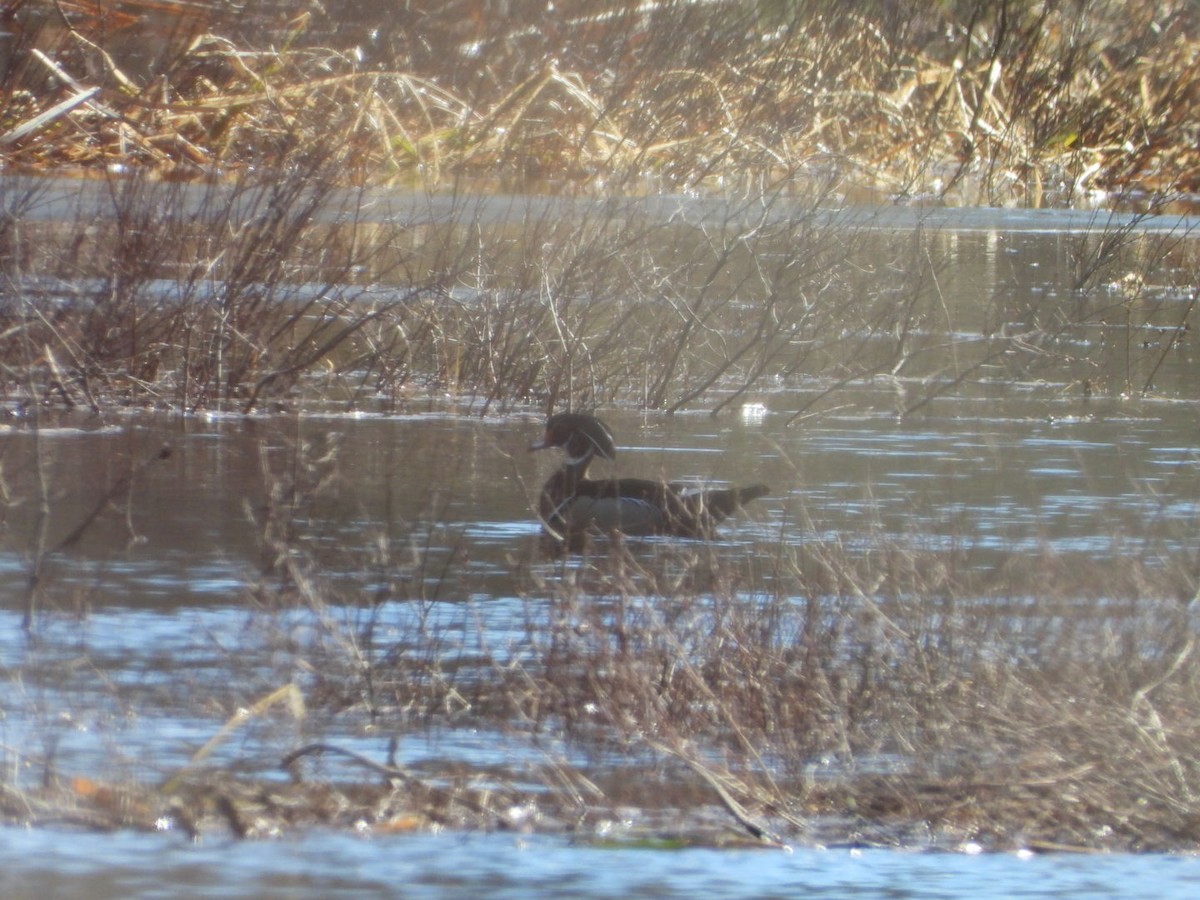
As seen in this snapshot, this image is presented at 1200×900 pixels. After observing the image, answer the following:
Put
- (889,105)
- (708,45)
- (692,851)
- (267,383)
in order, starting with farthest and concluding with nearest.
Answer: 1. (267,383)
2. (889,105)
3. (708,45)
4. (692,851)

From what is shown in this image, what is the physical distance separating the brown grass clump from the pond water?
48.1 inches

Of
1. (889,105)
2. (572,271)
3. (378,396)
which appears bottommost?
(378,396)

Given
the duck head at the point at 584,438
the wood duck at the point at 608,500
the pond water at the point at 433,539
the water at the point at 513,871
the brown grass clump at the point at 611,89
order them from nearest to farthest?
the water at the point at 513,871 < the pond water at the point at 433,539 < the brown grass clump at the point at 611,89 < the wood duck at the point at 608,500 < the duck head at the point at 584,438

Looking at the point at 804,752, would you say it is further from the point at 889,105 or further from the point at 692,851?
the point at 889,105

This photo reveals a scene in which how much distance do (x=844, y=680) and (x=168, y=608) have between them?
192cm

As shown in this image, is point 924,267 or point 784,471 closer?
point 784,471

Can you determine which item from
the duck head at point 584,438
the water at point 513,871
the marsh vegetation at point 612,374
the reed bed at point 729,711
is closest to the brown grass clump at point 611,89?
the marsh vegetation at point 612,374

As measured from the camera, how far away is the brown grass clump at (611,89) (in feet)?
20.4

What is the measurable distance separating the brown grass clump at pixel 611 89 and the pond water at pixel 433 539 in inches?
48.1

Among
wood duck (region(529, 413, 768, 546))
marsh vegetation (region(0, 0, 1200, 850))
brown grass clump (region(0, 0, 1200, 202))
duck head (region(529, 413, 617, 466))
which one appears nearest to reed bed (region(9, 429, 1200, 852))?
marsh vegetation (region(0, 0, 1200, 850))

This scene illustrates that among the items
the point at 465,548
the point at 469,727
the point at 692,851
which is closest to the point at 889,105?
the point at 465,548

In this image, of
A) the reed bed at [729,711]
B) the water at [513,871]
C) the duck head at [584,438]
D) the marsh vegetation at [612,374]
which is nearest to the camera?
Answer: the water at [513,871]

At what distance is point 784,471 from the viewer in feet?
28.6

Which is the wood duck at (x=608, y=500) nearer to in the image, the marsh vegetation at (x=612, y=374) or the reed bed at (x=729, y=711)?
the marsh vegetation at (x=612, y=374)
